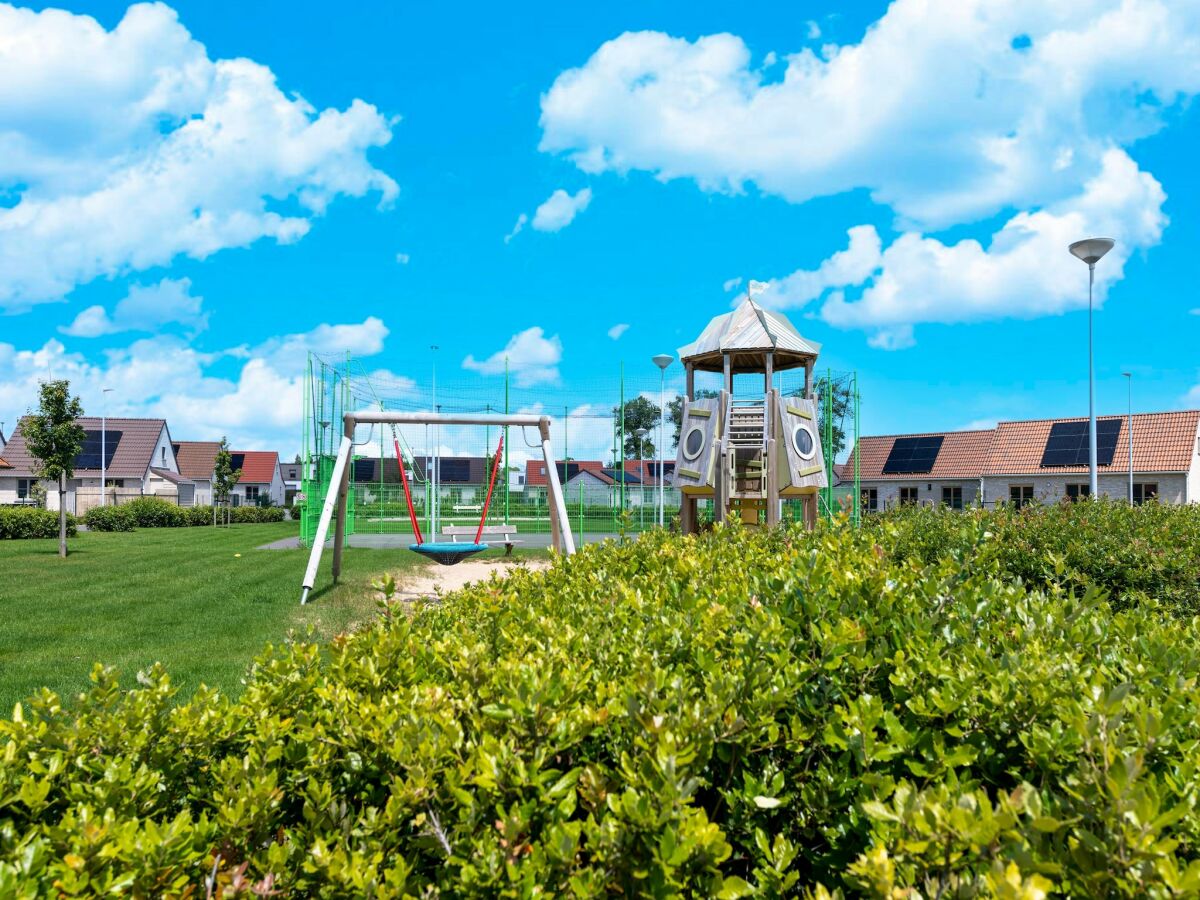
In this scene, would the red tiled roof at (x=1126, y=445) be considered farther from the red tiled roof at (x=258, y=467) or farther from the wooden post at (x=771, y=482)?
the red tiled roof at (x=258, y=467)

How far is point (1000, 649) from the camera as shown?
2.59 meters

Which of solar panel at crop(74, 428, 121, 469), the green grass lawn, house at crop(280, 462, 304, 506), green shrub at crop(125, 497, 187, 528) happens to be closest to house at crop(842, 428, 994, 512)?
the green grass lawn

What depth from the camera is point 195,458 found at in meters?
61.7

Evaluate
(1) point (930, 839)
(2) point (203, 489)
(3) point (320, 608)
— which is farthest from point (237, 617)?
(2) point (203, 489)

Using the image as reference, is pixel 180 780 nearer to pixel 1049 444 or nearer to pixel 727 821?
pixel 727 821

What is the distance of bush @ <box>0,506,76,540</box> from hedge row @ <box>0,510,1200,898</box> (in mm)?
29695

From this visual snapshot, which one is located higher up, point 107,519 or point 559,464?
point 559,464

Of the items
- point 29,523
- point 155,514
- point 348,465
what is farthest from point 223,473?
point 348,465

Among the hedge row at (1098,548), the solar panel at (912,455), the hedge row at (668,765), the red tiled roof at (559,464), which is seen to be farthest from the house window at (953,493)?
the hedge row at (668,765)

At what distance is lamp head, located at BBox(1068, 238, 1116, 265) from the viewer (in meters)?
14.6

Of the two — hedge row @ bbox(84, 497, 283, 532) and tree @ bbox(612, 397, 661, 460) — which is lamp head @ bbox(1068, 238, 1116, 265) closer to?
tree @ bbox(612, 397, 661, 460)

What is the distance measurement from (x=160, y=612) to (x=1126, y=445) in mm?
37528

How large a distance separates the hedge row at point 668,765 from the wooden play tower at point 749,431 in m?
12.9

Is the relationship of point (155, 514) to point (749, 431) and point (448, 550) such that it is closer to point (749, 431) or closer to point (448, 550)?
point (448, 550)
